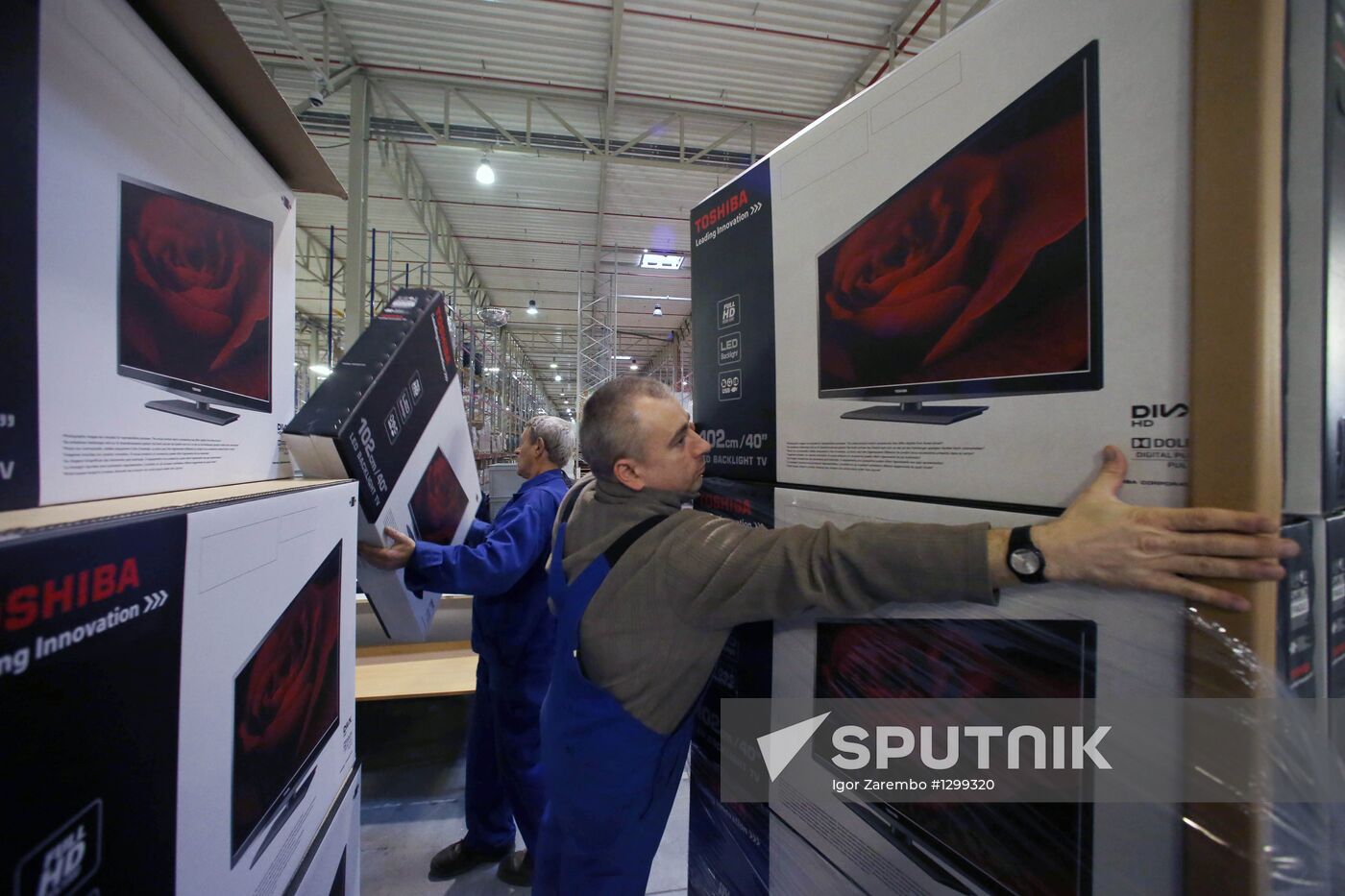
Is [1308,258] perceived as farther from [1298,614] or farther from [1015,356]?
[1298,614]

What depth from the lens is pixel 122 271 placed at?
694 millimetres

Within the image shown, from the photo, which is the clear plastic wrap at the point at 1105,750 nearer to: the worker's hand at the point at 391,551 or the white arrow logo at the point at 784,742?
the white arrow logo at the point at 784,742

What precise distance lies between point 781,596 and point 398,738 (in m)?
3.19

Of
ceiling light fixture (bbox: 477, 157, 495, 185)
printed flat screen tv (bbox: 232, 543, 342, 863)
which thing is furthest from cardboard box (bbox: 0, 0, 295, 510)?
ceiling light fixture (bbox: 477, 157, 495, 185)

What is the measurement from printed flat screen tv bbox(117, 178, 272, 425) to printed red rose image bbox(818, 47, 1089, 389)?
1037 millimetres

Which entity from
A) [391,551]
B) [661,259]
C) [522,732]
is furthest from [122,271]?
[661,259]

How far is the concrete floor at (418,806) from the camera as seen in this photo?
2215mm

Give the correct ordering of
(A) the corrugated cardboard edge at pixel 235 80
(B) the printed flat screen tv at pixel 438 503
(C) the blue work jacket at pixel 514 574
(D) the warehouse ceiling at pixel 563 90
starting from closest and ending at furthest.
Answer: (A) the corrugated cardboard edge at pixel 235 80 → (B) the printed flat screen tv at pixel 438 503 → (C) the blue work jacket at pixel 514 574 → (D) the warehouse ceiling at pixel 563 90

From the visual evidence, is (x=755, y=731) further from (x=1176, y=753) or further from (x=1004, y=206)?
(x=1004, y=206)

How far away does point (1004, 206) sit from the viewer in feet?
2.36

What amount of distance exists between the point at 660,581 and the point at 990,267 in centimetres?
79

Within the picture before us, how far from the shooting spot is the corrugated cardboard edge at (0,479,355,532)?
438mm

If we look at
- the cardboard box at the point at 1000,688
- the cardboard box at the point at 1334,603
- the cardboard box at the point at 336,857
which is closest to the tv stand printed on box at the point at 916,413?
the cardboard box at the point at 1000,688

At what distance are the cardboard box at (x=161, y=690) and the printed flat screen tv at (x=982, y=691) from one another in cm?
89
